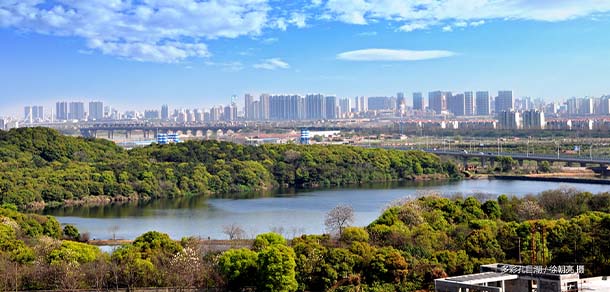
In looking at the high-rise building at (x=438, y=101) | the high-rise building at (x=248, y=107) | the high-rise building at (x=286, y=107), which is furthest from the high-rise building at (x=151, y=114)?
the high-rise building at (x=438, y=101)

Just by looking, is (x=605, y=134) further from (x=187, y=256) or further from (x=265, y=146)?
(x=187, y=256)

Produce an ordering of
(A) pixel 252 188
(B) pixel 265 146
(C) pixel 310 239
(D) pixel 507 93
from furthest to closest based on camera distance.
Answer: (D) pixel 507 93, (B) pixel 265 146, (A) pixel 252 188, (C) pixel 310 239

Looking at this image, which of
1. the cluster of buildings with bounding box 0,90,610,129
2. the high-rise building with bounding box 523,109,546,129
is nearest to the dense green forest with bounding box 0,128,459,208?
the high-rise building with bounding box 523,109,546,129

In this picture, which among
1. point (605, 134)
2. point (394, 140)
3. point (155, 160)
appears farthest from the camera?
point (394, 140)

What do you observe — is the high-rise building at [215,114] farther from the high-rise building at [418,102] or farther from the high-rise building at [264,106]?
the high-rise building at [418,102]

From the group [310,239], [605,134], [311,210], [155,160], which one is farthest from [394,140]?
[310,239]

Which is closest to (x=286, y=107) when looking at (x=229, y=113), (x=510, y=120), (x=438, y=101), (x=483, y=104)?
(x=229, y=113)
